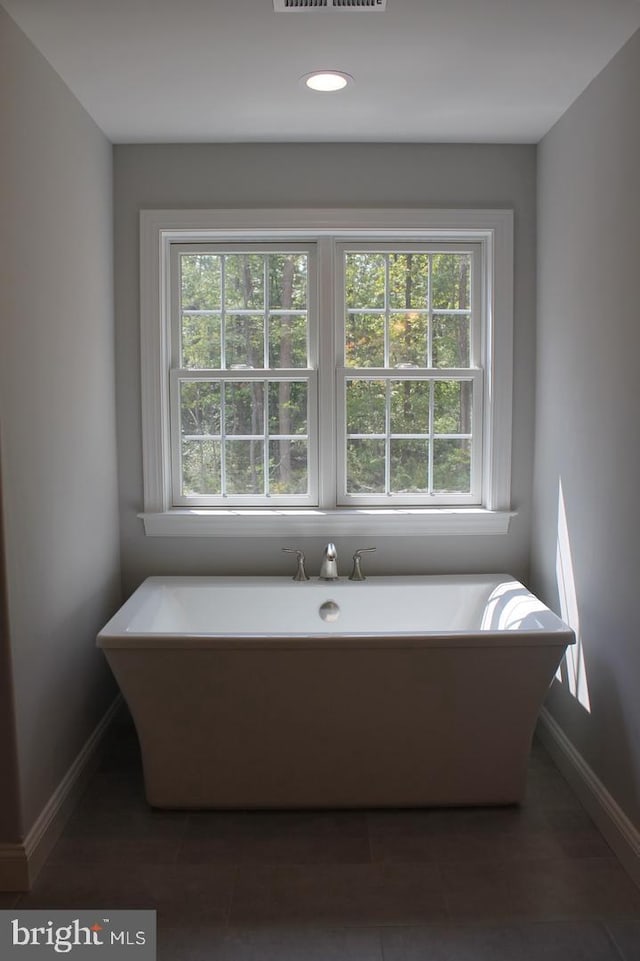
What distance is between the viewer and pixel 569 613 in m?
2.84

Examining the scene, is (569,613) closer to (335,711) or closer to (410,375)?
(335,711)

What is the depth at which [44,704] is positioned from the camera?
243 cm

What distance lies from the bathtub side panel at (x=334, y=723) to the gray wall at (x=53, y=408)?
0.99ft

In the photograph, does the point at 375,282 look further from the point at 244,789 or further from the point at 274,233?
the point at 244,789

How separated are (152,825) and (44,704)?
57 centimetres

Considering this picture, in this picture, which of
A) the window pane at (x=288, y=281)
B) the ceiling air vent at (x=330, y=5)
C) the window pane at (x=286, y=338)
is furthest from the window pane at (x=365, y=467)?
the ceiling air vent at (x=330, y=5)

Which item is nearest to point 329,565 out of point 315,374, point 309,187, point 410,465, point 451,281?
point 410,465

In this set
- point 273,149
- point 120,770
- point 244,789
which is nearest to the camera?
point 244,789

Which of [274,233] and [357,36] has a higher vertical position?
[357,36]

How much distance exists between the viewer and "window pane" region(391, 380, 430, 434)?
3434 millimetres

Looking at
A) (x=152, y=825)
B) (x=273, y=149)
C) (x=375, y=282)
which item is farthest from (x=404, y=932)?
(x=273, y=149)

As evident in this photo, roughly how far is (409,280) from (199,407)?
3.74 feet

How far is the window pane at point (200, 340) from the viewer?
11.2 ft

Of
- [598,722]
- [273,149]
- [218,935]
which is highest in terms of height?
[273,149]
